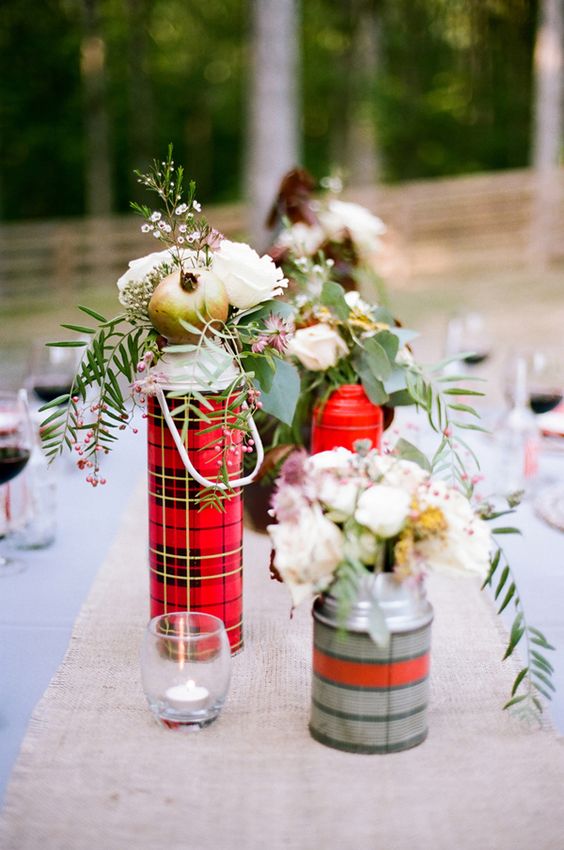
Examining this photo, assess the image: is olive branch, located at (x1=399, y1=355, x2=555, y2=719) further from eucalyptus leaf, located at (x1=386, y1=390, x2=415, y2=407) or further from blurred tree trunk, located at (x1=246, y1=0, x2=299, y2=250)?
blurred tree trunk, located at (x1=246, y1=0, x2=299, y2=250)

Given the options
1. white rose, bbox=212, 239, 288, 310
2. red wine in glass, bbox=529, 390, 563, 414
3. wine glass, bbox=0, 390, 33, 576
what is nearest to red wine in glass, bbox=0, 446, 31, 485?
wine glass, bbox=0, 390, 33, 576

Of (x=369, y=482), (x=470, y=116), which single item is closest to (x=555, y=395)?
(x=369, y=482)

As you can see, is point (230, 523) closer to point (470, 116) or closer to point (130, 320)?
point (130, 320)

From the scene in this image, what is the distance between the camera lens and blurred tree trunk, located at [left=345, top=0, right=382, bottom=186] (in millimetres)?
12688

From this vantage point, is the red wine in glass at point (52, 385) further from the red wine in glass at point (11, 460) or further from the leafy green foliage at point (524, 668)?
the leafy green foliage at point (524, 668)

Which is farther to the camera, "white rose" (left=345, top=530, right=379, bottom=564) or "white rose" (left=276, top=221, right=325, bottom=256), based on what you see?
"white rose" (left=276, top=221, right=325, bottom=256)

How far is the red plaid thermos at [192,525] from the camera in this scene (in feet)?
4.04

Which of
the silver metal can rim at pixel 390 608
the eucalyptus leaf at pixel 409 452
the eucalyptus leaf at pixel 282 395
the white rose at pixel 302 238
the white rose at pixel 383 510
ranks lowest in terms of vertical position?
the silver metal can rim at pixel 390 608

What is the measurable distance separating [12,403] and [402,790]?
98 cm

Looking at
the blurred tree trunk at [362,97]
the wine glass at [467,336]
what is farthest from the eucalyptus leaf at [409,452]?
the blurred tree trunk at [362,97]

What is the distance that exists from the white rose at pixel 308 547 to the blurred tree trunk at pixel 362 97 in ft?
38.1

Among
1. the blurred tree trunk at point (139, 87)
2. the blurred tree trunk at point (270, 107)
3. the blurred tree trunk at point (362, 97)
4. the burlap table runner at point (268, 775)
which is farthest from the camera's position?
the blurred tree trunk at point (139, 87)

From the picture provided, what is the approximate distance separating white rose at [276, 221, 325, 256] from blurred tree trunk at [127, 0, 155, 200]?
12.2m

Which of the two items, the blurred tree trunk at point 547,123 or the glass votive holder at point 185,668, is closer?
the glass votive holder at point 185,668
